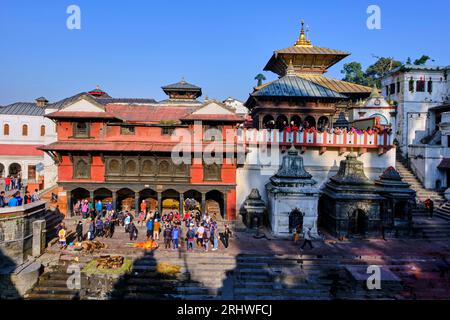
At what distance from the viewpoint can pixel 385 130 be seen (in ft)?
80.0

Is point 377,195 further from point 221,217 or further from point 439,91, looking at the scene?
point 439,91

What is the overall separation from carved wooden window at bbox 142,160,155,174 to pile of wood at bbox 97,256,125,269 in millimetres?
8641

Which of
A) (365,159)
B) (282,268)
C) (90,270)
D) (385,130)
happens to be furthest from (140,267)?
(385,130)

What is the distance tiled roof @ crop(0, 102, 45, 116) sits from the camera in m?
39.5

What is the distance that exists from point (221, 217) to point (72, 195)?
36.5 feet

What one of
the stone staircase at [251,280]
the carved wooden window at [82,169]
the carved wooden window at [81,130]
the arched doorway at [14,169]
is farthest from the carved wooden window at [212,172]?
the arched doorway at [14,169]

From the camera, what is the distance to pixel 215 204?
25922 millimetres

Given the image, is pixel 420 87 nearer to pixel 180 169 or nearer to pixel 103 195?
pixel 180 169

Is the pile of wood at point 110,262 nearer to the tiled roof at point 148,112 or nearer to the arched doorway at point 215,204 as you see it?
the arched doorway at point 215,204

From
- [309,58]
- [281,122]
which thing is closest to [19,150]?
[281,122]

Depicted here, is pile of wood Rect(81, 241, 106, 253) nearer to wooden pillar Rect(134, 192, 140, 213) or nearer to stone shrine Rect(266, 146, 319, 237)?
wooden pillar Rect(134, 192, 140, 213)

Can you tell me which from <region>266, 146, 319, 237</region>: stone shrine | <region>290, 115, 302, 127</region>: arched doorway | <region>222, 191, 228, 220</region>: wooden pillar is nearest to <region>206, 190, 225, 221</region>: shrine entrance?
<region>222, 191, 228, 220</region>: wooden pillar

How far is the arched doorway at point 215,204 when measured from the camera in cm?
2494

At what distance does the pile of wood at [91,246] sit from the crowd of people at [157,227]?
1189mm
